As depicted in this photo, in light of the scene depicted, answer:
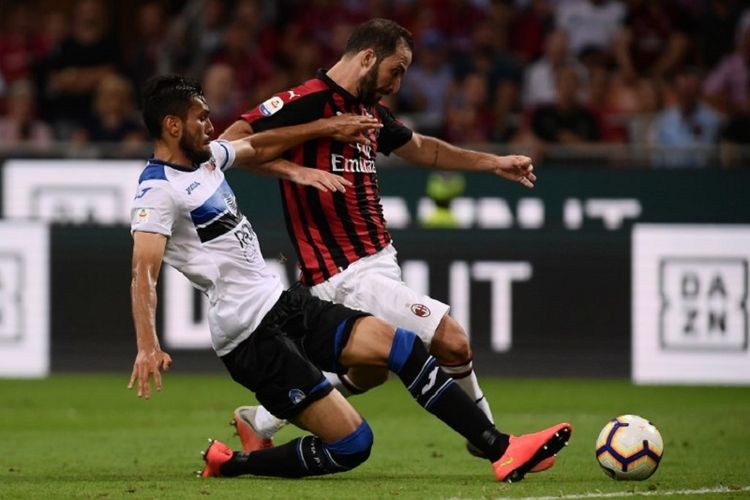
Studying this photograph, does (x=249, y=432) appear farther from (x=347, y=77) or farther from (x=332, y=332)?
(x=347, y=77)

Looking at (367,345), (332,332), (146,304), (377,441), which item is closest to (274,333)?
(332,332)

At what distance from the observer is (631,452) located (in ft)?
21.5

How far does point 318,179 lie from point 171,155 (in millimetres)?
801

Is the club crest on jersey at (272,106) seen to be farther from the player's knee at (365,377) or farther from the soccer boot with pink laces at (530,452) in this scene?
the soccer boot with pink laces at (530,452)

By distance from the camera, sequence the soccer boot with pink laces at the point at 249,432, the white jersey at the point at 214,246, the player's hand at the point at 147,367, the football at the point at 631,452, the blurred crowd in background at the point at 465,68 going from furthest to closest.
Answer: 1. the blurred crowd in background at the point at 465,68
2. the soccer boot with pink laces at the point at 249,432
3. the football at the point at 631,452
4. the white jersey at the point at 214,246
5. the player's hand at the point at 147,367

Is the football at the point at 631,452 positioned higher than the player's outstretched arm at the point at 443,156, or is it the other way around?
the player's outstretched arm at the point at 443,156

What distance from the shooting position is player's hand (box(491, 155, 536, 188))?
742cm

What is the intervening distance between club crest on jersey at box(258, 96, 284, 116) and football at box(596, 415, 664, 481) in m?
2.21

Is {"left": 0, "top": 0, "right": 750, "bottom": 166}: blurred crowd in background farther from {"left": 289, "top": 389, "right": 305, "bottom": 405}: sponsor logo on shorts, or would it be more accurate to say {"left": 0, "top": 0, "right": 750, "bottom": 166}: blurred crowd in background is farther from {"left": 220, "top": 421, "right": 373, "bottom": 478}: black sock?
{"left": 289, "top": 389, "right": 305, "bottom": 405}: sponsor logo on shorts

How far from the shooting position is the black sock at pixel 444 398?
6.38 meters

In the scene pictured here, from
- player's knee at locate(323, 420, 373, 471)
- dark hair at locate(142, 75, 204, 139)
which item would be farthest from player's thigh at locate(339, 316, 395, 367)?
dark hair at locate(142, 75, 204, 139)

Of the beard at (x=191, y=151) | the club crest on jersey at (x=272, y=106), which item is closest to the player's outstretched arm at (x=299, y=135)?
the club crest on jersey at (x=272, y=106)

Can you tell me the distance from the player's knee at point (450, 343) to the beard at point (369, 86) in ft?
3.82

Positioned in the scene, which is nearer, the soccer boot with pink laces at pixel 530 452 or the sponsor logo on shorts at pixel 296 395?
the soccer boot with pink laces at pixel 530 452
